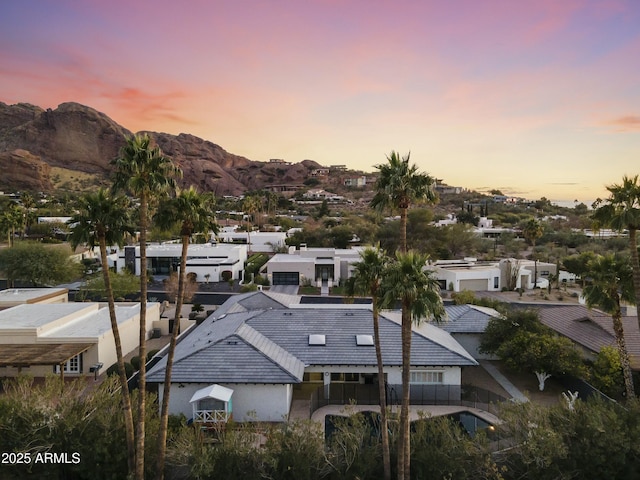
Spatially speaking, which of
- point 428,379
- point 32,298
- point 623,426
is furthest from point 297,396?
point 32,298

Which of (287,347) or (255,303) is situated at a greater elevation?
(255,303)

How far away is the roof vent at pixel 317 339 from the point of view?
2495cm

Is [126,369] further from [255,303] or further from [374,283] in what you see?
[374,283]

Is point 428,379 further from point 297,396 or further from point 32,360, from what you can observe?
point 32,360

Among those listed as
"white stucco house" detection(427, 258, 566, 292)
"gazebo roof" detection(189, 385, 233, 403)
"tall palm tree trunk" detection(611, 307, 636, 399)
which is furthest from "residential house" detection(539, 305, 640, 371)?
"gazebo roof" detection(189, 385, 233, 403)

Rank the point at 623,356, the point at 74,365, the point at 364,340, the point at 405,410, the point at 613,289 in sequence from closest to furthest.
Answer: the point at 405,410
the point at 623,356
the point at 613,289
the point at 364,340
the point at 74,365

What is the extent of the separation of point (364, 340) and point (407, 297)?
11.5 metres

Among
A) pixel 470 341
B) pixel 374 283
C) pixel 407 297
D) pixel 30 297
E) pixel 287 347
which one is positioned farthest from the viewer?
pixel 30 297

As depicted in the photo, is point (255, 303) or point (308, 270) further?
point (308, 270)

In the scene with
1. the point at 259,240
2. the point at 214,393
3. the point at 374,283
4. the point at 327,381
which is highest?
the point at 374,283

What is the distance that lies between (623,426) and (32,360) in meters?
28.1

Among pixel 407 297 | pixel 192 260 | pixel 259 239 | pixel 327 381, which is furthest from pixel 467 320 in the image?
pixel 259 239

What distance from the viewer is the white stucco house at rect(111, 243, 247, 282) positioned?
5741 cm

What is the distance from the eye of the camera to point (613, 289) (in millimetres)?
21109
